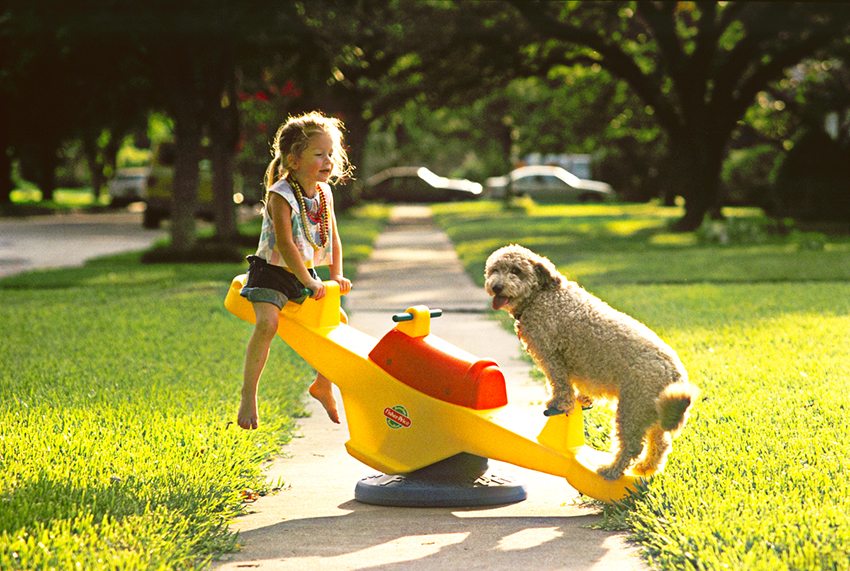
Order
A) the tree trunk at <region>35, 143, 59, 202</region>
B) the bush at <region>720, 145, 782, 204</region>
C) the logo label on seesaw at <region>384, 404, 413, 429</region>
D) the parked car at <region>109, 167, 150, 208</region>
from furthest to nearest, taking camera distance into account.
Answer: the parked car at <region>109, 167, 150, 208</region>, the tree trunk at <region>35, 143, 59, 202</region>, the bush at <region>720, 145, 782, 204</region>, the logo label on seesaw at <region>384, 404, 413, 429</region>

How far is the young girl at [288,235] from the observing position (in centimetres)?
584

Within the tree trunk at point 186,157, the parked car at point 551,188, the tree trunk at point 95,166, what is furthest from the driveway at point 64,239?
the parked car at point 551,188

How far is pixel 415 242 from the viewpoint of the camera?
26.6 metres

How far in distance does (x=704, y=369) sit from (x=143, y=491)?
4.43m

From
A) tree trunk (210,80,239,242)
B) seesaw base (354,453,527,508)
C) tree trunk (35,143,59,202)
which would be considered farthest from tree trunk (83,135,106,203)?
seesaw base (354,453,527,508)

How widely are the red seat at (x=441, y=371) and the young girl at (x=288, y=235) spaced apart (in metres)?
0.47

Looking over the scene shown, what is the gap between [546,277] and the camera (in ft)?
17.9

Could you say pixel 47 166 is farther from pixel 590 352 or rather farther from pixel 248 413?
pixel 590 352

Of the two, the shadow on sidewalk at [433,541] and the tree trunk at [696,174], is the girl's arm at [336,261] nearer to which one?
the shadow on sidewalk at [433,541]

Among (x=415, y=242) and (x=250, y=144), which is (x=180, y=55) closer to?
(x=415, y=242)

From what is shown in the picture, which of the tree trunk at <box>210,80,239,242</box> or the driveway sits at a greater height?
the tree trunk at <box>210,80,239,242</box>

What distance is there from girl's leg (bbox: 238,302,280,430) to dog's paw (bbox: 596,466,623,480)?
5.40ft

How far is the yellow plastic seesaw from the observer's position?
5.43 m

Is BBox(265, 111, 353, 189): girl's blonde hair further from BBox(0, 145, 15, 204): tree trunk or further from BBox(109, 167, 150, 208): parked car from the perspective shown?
BBox(109, 167, 150, 208): parked car
